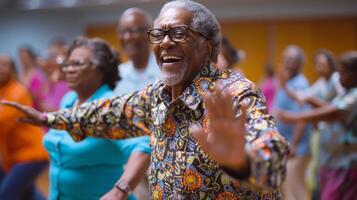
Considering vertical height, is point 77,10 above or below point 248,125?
below

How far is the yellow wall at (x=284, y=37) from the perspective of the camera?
A: 1050 centimetres

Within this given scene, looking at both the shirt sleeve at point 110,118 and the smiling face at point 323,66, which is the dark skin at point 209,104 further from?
the smiling face at point 323,66

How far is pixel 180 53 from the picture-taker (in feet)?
7.42

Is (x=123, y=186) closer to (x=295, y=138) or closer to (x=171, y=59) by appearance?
(x=171, y=59)

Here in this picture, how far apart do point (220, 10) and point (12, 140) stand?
675 centimetres

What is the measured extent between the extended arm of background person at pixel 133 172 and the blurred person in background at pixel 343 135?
1.71 meters

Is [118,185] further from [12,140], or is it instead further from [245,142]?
[12,140]

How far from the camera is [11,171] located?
4.68m

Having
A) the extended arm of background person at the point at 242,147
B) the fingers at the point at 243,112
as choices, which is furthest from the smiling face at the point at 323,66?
the extended arm of background person at the point at 242,147

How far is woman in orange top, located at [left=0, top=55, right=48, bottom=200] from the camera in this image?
459 cm

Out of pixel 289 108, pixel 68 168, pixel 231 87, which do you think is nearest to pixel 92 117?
pixel 68 168

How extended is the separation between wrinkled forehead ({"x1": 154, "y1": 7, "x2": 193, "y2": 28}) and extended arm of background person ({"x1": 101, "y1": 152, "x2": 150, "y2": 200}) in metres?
0.75

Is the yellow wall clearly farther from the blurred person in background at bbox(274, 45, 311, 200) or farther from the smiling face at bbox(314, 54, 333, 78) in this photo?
the smiling face at bbox(314, 54, 333, 78)

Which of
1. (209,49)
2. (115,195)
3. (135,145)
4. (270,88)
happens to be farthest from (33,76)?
(209,49)
